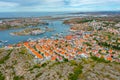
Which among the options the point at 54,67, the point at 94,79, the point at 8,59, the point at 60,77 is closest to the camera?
the point at 94,79

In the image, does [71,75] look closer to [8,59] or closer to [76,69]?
[76,69]

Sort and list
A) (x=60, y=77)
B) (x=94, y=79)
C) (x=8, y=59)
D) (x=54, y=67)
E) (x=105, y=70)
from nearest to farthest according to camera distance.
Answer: (x=94, y=79) → (x=60, y=77) → (x=105, y=70) → (x=54, y=67) → (x=8, y=59)

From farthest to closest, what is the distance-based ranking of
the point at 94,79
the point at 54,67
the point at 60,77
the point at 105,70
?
the point at 54,67 < the point at 105,70 < the point at 60,77 < the point at 94,79

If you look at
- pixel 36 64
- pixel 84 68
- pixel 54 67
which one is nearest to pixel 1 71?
pixel 36 64

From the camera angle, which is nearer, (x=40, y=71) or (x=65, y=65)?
(x=40, y=71)

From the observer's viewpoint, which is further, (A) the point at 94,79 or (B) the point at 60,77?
(B) the point at 60,77

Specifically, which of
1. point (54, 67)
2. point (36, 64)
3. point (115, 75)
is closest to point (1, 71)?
point (36, 64)

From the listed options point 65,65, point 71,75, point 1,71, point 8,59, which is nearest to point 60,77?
point 71,75

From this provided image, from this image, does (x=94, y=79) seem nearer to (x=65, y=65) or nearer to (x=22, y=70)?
(x=65, y=65)
